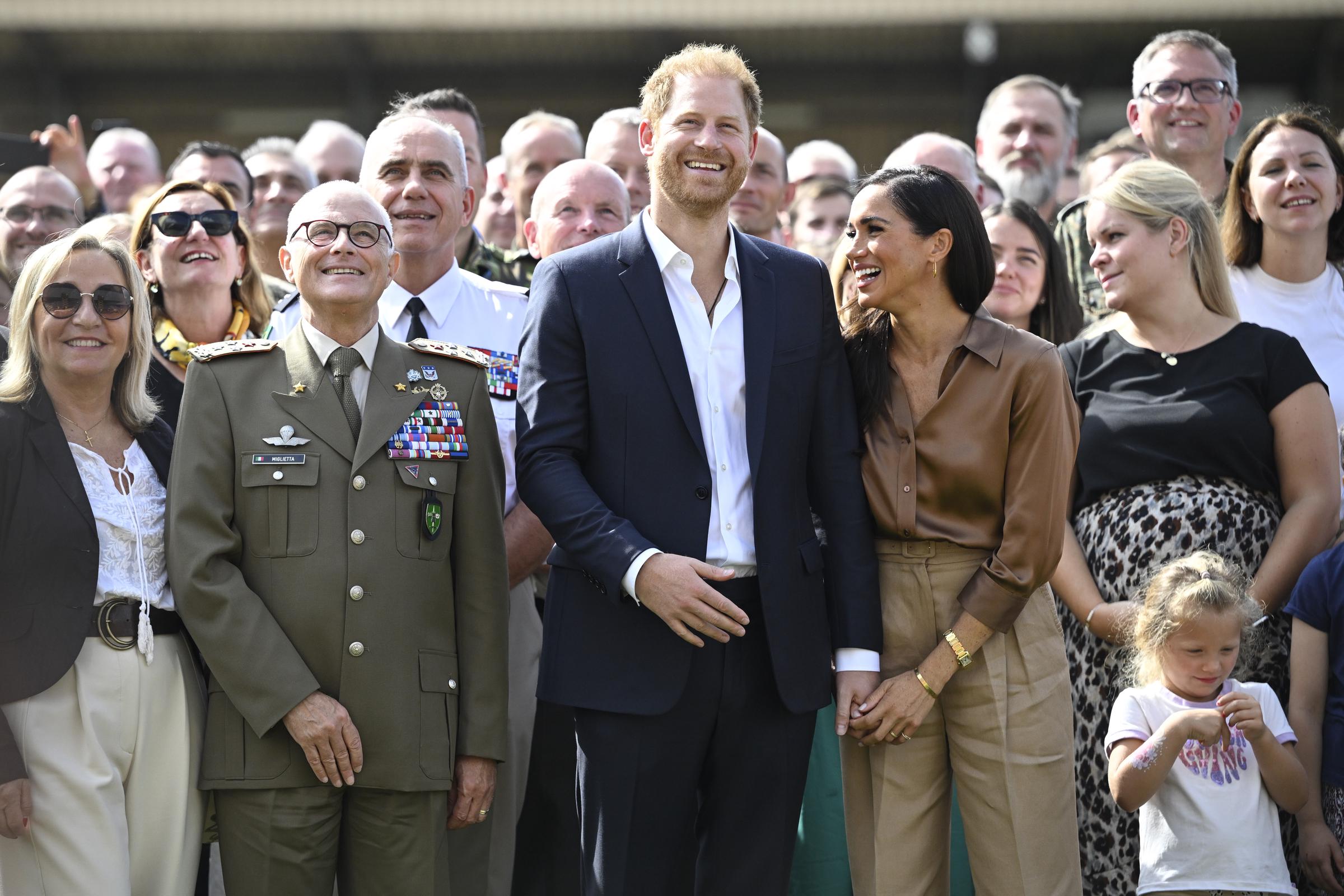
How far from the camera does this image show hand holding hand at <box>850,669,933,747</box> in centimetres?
326

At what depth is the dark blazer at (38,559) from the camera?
10.5 ft

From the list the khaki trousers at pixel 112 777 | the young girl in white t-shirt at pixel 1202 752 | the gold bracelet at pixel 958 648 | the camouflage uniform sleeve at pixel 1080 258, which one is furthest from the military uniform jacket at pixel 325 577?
the camouflage uniform sleeve at pixel 1080 258

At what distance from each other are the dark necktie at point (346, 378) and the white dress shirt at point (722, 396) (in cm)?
78

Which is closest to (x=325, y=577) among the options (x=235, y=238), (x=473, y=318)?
(x=473, y=318)

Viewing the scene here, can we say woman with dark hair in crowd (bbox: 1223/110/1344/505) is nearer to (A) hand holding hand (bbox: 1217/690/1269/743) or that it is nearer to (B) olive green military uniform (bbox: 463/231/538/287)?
(A) hand holding hand (bbox: 1217/690/1269/743)

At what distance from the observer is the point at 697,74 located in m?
3.42

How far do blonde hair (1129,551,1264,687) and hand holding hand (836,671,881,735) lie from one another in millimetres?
897

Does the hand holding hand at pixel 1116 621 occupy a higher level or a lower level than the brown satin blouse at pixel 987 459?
lower

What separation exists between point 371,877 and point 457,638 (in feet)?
1.88

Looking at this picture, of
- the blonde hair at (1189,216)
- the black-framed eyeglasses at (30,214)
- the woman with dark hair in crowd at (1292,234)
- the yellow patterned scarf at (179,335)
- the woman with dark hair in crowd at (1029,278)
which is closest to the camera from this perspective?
the blonde hair at (1189,216)

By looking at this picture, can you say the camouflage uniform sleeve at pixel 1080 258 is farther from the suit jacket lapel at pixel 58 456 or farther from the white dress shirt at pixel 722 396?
the suit jacket lapel at pixel 58 456

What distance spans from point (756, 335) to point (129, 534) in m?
1.53

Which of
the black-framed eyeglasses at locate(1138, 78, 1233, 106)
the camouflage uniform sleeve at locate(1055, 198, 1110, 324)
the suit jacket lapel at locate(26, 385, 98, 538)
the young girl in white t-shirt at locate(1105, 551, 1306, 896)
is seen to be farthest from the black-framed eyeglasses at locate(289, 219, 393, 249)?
the black-framed eyeglasses at locate(1138, 78, 1233, 106)

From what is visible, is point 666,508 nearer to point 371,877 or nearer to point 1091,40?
point 371,877
